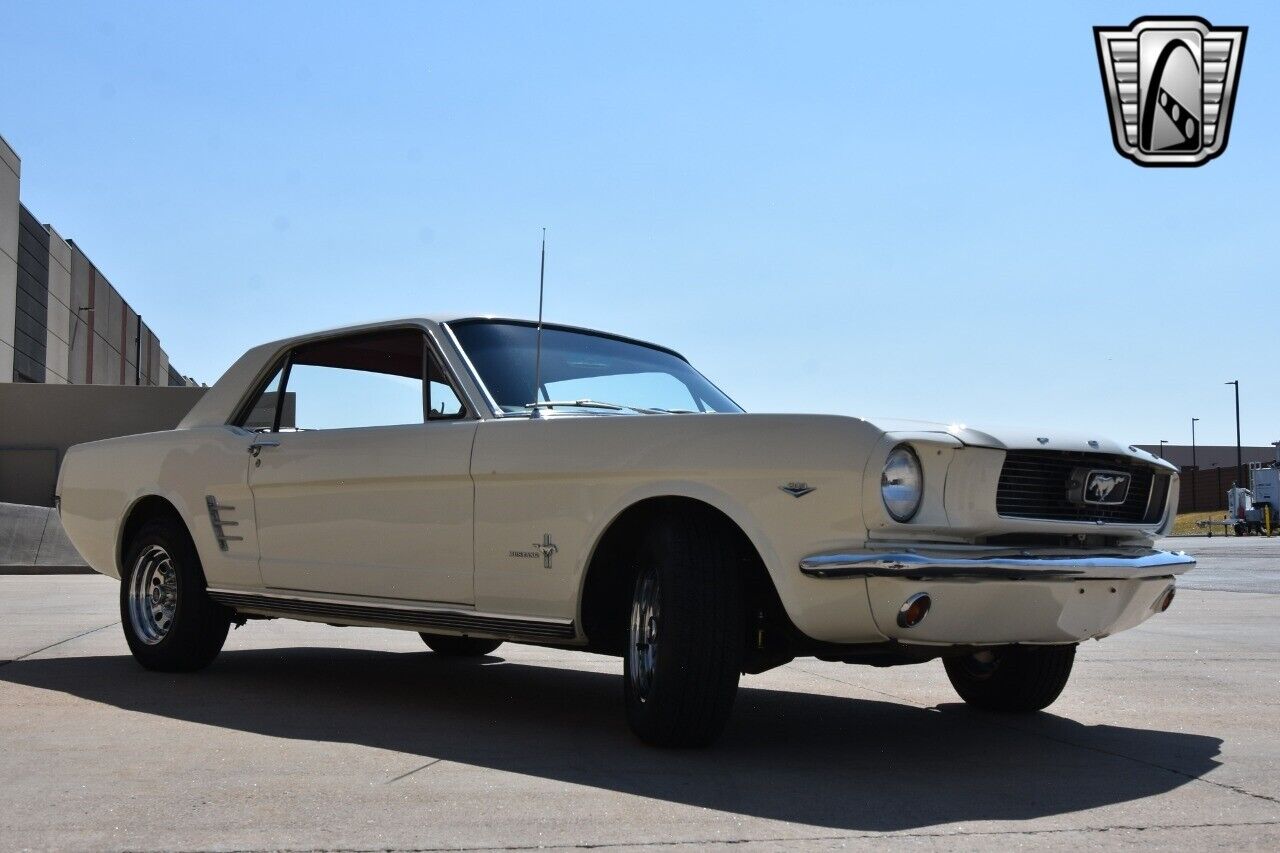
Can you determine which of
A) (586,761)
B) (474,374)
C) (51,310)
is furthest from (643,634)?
(51,310)

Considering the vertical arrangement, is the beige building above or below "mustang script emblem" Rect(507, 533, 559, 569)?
above

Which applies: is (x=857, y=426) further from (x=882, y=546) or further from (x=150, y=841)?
(x=150, y=841)

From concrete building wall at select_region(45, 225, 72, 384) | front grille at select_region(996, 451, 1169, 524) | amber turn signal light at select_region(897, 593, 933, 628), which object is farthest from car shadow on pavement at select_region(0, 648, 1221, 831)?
concrete building wall at select_region(45, 225, 72, 384)

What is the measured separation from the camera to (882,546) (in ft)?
13.3

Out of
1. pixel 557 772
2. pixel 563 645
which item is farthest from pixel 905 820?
pixel 563 645

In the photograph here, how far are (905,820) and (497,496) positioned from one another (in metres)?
2.09

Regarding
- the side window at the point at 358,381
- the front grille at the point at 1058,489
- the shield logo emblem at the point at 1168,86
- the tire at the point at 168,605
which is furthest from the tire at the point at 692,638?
the shield logo emblem at the point at 1168,86

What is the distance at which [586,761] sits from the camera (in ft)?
13.9

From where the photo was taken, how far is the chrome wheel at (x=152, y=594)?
663cm

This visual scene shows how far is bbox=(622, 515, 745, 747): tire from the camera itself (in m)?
4.20

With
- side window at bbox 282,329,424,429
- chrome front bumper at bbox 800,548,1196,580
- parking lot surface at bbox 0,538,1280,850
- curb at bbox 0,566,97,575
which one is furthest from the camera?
curb at bbox 0,566,97,575

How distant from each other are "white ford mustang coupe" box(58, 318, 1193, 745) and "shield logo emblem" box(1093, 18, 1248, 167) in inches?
197

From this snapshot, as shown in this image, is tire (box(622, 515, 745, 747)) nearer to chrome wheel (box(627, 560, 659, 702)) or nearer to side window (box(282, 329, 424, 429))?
chrome wheel (box(627, 560, 659, 702))

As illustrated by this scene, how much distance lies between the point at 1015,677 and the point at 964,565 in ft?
5.22
